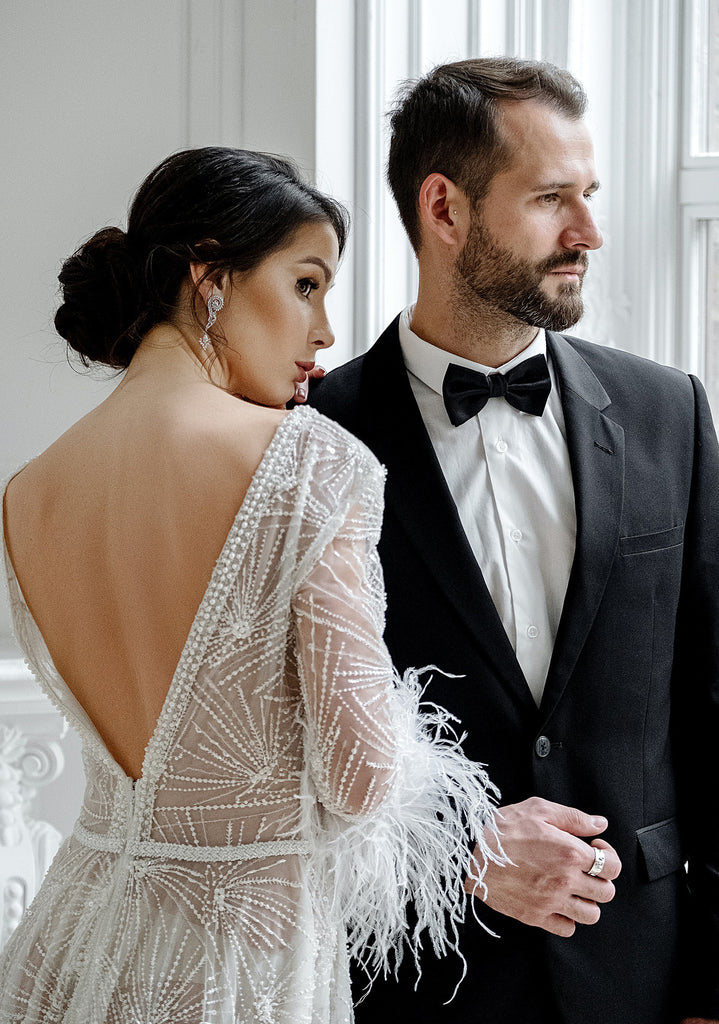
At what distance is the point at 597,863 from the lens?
1429 millimetres

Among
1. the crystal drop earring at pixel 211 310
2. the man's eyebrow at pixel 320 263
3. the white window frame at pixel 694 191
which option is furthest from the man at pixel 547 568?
A: the white window frame at pixel 694 191

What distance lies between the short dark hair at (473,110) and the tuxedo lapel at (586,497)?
0.31 m

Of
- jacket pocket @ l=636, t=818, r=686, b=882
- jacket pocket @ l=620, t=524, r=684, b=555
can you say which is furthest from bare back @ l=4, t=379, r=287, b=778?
jacket pocket @ l=636, t=818, r=686, b=882

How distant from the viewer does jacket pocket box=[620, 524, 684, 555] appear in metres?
1.52

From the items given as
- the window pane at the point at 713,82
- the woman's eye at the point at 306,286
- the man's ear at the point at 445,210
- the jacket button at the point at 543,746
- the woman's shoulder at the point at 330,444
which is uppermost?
the window pane at the point at 713,82

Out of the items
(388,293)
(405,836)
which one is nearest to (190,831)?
(405,836)

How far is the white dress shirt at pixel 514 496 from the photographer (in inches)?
59.2

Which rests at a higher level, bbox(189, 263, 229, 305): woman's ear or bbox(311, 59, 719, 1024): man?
bbox(189, 263, 229, 305): woman's ear

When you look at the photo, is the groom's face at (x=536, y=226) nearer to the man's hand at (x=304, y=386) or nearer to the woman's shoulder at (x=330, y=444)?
the man's hand at (x=304, y=386)

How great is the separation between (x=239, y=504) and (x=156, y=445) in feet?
0.40

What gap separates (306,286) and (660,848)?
3.05ft

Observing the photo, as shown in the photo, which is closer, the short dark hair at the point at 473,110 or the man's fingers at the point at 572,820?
the man's fingers at the point at 572,820

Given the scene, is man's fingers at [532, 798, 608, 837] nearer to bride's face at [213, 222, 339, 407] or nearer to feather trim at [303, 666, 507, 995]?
feather trim at [303, 666, 507, 995]

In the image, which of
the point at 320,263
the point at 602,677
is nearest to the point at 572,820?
the point at 602,677
